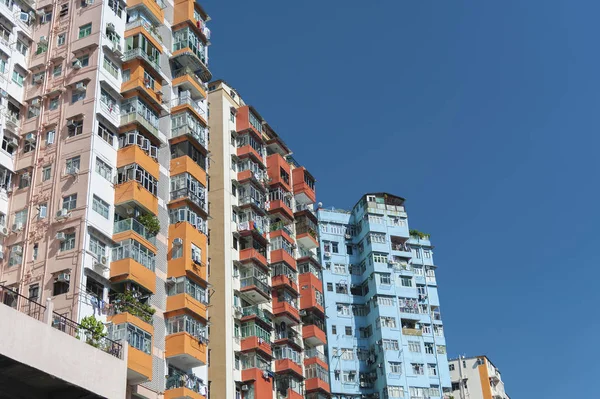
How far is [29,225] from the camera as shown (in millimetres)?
34219

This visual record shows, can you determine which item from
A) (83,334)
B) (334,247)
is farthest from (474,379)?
(83,334)

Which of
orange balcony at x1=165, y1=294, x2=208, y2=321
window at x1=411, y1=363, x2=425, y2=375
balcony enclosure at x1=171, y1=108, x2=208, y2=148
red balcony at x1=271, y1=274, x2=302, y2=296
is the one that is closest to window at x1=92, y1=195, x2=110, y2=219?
orange balcony at x1=165, y1=294, x2=208, y2=321

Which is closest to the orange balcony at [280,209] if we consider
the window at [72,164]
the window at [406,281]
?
the window at [72,164]

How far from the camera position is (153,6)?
4084 centimetres

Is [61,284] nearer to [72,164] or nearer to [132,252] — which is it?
[132,252]

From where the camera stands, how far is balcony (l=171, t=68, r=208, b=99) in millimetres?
40969

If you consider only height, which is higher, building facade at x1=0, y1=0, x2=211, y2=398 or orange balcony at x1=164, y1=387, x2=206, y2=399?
building facade at x1=0, y1=0, x2=211, y2=398

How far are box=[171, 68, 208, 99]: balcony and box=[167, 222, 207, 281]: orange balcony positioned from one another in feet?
23.6

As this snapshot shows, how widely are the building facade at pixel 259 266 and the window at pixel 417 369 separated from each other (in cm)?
989

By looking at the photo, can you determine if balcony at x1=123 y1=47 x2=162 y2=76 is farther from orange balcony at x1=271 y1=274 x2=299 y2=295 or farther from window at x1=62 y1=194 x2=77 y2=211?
orange balcony at x1=271 y1=274 x2=299 y2=295

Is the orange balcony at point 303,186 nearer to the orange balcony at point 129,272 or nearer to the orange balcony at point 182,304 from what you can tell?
the orange balcony at point 182,304

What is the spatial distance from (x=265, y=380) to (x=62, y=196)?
13911mm

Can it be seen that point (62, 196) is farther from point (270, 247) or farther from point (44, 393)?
point (270, 247)

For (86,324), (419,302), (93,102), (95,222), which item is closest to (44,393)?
(86,324)
